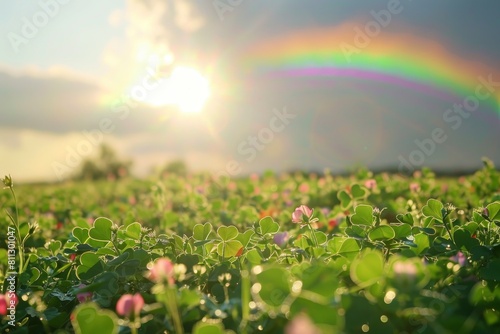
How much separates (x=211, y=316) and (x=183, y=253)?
55 centimetres

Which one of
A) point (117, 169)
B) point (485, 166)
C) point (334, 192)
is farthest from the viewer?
point (117, 169)

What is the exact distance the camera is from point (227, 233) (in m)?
1.95

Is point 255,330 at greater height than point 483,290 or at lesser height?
greater

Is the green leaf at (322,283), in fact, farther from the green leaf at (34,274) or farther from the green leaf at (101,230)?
the green leaf at (34,274)

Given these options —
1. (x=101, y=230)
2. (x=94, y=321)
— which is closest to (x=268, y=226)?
(x=101, y=230)

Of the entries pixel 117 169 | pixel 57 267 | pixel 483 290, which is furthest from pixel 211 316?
pixel 117 169

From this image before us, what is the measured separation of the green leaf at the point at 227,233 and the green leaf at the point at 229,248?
0.7 inches

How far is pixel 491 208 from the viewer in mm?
2094

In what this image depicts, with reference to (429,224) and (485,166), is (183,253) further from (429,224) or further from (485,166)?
(485,166)

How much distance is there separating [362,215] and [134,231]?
89 centimetres

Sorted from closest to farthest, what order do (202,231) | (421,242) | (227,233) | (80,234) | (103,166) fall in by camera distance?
(421,242) < (227,233) < (202,231) < (80,234) < (103,166)

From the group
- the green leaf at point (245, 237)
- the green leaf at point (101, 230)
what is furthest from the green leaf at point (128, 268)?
the green leaf at point (245, 237)

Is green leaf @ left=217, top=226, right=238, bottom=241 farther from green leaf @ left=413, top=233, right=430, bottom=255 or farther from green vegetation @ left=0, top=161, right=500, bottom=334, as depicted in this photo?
green leaf @ left=413, top=233, right=430, bottom=255

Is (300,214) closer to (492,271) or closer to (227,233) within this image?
(227,233)
